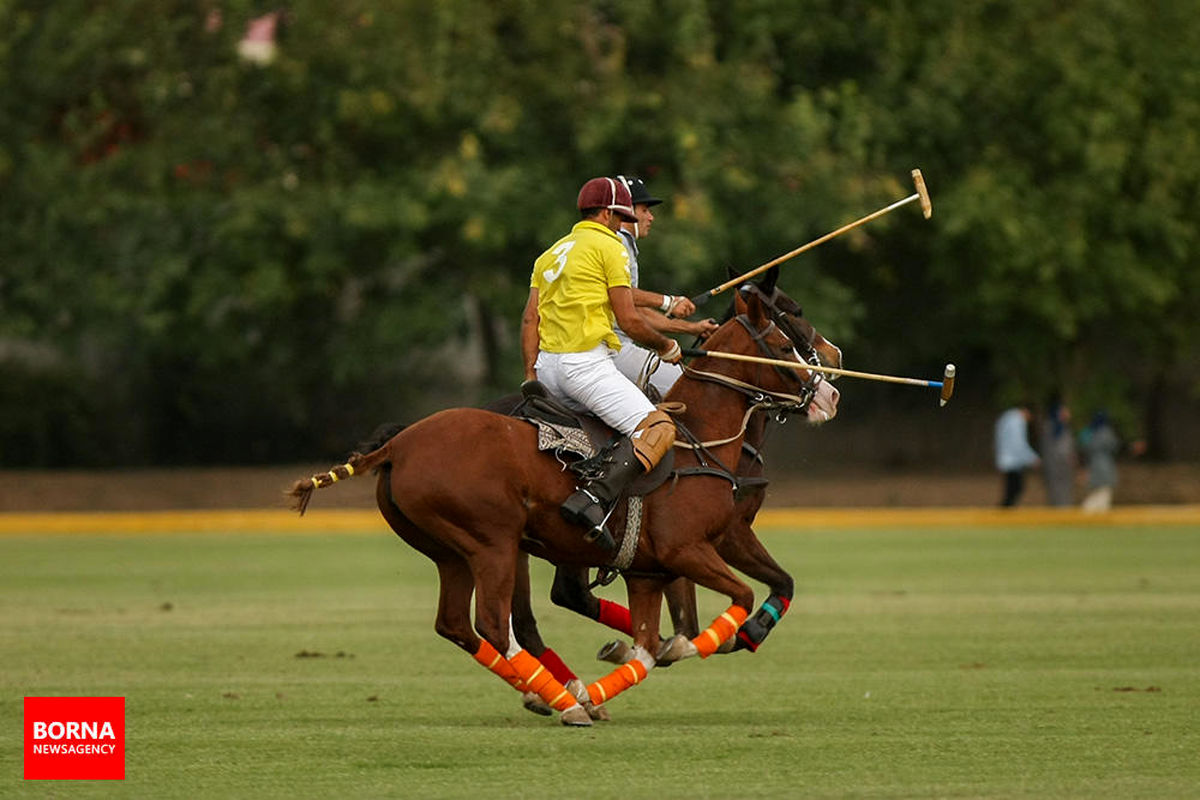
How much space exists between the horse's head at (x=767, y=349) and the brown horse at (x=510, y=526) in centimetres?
36

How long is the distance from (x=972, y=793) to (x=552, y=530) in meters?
3.16

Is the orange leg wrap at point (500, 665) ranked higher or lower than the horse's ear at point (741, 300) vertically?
lower

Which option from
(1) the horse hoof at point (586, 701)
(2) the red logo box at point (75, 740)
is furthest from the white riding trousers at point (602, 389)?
(2) the red logo box at point (75, 740)

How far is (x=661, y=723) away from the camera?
427 inches

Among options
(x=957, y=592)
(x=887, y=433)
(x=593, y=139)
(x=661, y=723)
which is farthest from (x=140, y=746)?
(x=887, y=433)

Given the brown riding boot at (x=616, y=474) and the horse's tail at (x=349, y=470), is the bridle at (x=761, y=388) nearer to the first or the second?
the brown riding boot at (x=616, y=474)

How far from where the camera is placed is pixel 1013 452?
32938 mm

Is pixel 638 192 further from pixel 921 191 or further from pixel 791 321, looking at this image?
pixel 921 191

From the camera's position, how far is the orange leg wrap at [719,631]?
10766mm

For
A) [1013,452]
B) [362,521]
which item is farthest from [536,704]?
[1013,452]

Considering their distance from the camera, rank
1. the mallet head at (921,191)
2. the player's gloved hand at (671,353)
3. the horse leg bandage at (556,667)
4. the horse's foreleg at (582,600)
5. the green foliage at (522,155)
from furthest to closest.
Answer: the green foliage at (522,155) < the horse's foreleg at (582,600) < the mallet head at (921,191) < the horse leg bandage at (556,667) < the player's gloved hand at (671,353)

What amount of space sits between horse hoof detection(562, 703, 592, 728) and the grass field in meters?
0.10

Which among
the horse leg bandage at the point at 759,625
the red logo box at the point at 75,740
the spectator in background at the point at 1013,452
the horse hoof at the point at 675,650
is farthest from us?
the spectator in background at the point at 1013,452

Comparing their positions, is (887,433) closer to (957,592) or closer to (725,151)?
(725,151)
